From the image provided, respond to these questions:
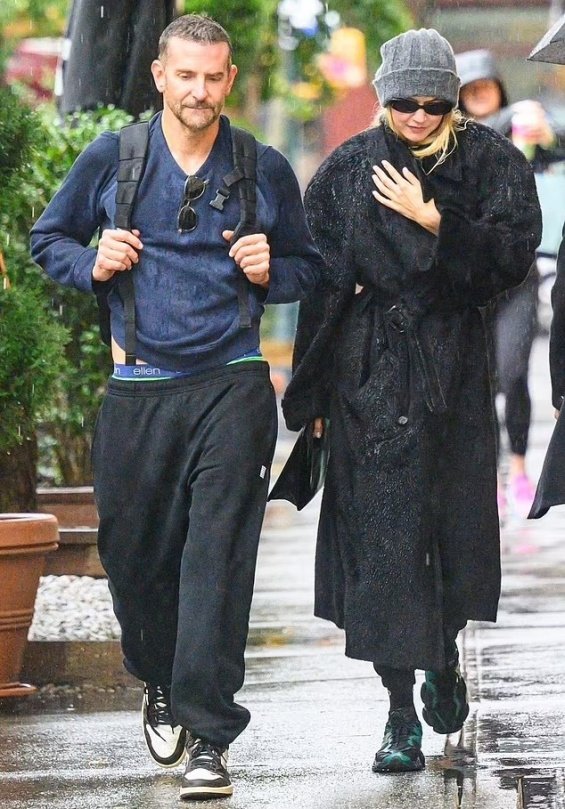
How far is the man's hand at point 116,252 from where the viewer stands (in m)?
4.87

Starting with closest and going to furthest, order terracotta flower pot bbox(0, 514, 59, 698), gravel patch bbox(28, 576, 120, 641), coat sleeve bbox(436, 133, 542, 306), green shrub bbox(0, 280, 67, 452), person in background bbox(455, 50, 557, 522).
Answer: coat sleeve bbox(436, 133, 542, 306), terracotta flower pot bbox(0, 514, 59, 698), green shrub bbox(0, 280, 67, 452), gravel patch bbox(28, 576, 120, 641), person in background bbox(455, 50, 557, 522)

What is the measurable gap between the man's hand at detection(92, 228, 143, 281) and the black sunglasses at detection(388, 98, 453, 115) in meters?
0.85

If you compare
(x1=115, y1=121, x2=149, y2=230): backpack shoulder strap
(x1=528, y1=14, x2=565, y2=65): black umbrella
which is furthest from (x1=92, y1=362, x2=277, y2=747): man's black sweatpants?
(x1=528, y1=14, x2=565, y2=65): black umbrella

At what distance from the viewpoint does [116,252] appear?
4.87m

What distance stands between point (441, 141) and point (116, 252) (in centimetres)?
98

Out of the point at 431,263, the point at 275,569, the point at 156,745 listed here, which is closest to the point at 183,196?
the point at 431,263

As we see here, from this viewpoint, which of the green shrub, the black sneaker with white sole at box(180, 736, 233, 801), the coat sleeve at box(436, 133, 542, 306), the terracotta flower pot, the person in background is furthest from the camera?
the person in background

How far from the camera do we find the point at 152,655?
17.0 feet

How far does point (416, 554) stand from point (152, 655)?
0.77 metres

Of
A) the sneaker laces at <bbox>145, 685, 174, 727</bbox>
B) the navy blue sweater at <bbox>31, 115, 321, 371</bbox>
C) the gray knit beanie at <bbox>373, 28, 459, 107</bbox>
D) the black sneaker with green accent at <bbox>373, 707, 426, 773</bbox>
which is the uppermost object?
the gray knit beanie at <bbox>373, 28, 459, 107</bbox>

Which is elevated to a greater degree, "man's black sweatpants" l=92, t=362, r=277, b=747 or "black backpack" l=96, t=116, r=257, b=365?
A: "black backpack" l=96, t=116, r=257, b=365

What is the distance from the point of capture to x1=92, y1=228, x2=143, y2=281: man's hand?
4.87m

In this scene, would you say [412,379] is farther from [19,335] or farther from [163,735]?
[19,335]

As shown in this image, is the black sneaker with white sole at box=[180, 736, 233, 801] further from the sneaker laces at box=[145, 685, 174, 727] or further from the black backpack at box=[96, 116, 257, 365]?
the black backpack at box=[96, 116, 257, 365]
